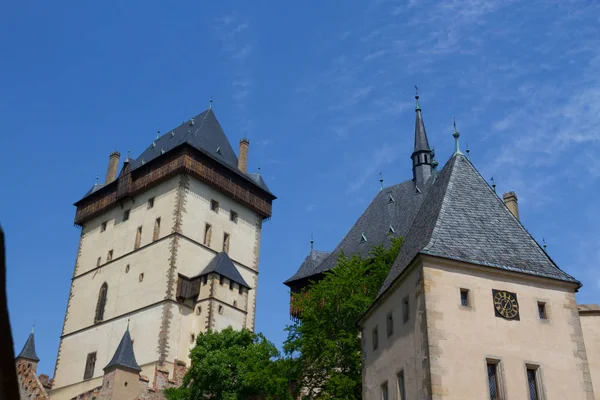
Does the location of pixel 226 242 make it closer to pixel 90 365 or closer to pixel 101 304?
pixel 101 304

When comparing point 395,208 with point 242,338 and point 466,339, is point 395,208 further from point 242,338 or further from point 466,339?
point 466,339

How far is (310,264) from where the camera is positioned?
4622 cm

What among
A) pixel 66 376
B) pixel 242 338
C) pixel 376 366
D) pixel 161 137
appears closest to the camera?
pixel 376 366

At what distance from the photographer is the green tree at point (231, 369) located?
31891mm

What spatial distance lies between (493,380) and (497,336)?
3.56 ft

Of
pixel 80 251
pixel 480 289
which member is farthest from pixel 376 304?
pixel 80 251

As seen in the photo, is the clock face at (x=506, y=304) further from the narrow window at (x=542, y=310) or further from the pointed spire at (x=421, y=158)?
the pointed spire at (x=421, y=158)

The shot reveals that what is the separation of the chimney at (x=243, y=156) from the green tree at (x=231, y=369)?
750 inches

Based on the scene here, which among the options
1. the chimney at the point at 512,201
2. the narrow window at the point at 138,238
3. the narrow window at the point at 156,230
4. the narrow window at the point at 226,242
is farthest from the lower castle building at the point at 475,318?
the narrow window at the point at 138,238

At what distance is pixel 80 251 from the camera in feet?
176

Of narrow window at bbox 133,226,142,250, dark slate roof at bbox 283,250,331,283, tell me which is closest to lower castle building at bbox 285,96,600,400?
dark slate roof at bbox 283,250,331,283

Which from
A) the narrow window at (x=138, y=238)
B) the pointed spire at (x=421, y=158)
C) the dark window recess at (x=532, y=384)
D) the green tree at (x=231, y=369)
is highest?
the pointed spire at (x=421, y=158)

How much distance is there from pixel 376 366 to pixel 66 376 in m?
32.2

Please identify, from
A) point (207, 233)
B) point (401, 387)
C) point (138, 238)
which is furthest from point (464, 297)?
point (138, 238)
